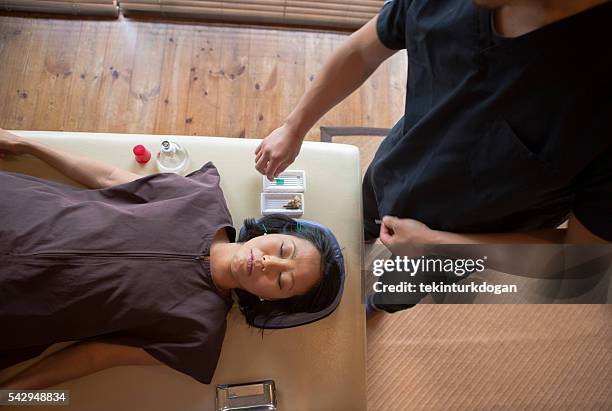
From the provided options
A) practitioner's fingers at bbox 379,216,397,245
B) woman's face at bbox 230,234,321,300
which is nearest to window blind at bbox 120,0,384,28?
woman's face at bbox 230,234,321,300

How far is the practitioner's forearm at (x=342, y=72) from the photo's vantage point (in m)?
0.93

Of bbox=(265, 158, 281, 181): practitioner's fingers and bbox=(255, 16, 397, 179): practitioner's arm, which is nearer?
bbox=(255, 16, 397, 179): practitioner's arm

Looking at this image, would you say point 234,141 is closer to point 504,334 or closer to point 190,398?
point 190,398

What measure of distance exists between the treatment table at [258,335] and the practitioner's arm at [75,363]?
4 cm

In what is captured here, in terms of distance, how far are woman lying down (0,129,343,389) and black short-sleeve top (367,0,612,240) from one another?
0.41m

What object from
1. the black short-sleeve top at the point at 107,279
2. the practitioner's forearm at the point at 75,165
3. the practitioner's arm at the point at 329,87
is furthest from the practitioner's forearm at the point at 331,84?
the practitioner's forearm at the point at 75,165

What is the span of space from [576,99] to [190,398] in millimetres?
1155

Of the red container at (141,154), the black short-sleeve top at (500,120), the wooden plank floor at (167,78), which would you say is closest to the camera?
the black short-sleeve top at (500,120)

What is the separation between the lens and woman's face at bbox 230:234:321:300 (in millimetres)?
1137

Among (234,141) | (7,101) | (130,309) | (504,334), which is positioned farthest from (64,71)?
(504,334)

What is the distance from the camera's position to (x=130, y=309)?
1126 mm

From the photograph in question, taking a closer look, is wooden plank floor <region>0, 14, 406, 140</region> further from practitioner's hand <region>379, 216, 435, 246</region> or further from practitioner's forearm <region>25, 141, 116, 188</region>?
practitioner's hand <region>379, 216, 435, 246</region>

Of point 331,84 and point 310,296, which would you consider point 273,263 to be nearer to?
point 310,296

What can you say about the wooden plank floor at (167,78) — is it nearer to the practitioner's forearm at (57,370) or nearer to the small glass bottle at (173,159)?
the small glass bottle at (173,159)
